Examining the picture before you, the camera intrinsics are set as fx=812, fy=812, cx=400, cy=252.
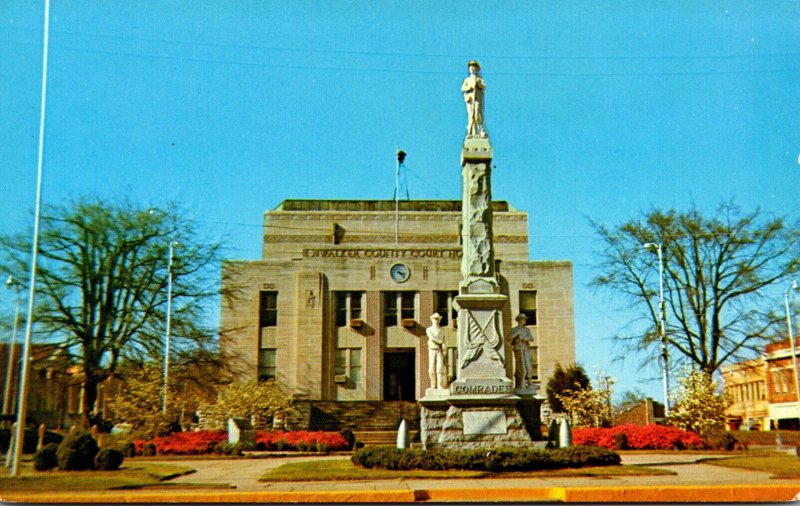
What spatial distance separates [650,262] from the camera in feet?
105

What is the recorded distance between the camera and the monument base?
739 inches

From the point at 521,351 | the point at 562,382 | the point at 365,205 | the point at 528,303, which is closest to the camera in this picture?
the point at 521,351

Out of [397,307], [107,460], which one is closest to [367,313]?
[397,307]

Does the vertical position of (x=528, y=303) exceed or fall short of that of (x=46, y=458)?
it exceeds it

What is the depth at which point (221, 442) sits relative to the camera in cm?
2525

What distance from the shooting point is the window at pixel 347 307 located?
42.9 meters

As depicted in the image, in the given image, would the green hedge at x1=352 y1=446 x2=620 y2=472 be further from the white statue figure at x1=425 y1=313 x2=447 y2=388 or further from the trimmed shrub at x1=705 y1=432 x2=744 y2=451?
the trimmed shrub at x1=705 y1=432 x2=744 y2=451

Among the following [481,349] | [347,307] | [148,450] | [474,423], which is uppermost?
[347,307]

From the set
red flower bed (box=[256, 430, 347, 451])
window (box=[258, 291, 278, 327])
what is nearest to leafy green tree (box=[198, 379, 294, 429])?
red flower bed (box=[256, 430, 347, 451])

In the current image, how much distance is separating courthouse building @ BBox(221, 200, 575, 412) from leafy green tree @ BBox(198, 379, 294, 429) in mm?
5381

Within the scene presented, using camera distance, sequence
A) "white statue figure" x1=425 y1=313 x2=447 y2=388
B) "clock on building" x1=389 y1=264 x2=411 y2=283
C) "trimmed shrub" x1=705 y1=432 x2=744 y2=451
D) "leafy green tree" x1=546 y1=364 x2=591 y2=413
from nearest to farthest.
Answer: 1. "white statue figure" x1=425 y1=313 x2=447 y2=388
2. "trimmed shrub" x1=705 y1=432 x2=744 y2=451
3. "leafy green tree" x1=546 y1=364 x2=591 y2=413
4. "clock on building" x1=389 y1=264 x2=411 y2=283

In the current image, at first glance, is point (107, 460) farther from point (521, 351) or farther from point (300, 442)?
A: point (300, 442)

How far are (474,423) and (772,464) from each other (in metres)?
6.80

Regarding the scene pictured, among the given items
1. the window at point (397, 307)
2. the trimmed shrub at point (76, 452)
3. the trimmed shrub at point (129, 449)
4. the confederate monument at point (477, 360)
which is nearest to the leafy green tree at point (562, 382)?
the window at point (397, 307)
